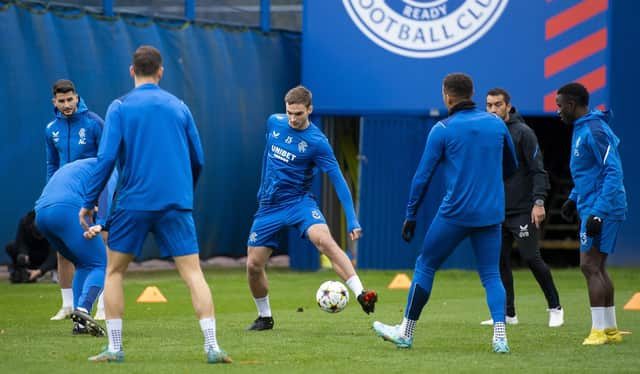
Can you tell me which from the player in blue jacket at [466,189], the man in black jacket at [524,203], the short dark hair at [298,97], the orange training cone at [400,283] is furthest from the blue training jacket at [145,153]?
the orange training cone at [400,283]

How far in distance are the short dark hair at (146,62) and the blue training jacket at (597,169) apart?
353cm

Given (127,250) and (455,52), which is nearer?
(127,250)

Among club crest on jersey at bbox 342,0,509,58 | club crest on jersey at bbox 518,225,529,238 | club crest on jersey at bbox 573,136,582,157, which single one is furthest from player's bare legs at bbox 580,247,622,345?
club crest on jersey at bbox 342,0,509,58

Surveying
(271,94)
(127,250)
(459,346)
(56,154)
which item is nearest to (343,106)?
(271,94)

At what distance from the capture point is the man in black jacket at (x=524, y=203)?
11227 millimetres

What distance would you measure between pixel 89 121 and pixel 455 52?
9.28 metres

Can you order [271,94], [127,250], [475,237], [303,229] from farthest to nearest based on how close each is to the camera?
[271,94] < [303,229] < [475,237] < [127,250]

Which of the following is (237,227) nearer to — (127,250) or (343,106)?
(343,106)

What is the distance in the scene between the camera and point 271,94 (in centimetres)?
2094

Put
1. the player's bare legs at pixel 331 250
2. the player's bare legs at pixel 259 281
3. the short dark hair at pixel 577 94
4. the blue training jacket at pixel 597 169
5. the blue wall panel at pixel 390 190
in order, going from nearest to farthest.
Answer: the blue training jacket at pixel 597 169, the short dark hair at pixel 577 94, the player's bare legs at pixel 331 250, the player's bare legs at pixel 259 281, the blue wall panel at pixel 390 190

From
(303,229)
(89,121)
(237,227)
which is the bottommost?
(237,227)

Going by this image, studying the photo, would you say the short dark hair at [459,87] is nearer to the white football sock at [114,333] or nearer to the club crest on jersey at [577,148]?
the club crest on jersey at [577,148]

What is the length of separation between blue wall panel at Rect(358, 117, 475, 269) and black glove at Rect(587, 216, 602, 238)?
983 cm

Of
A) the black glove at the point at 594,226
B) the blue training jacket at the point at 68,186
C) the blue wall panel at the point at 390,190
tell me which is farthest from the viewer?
the blue wall panel at the point at 390,190
